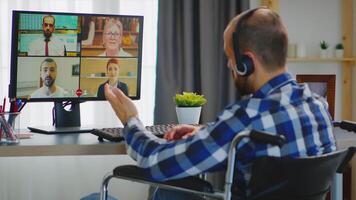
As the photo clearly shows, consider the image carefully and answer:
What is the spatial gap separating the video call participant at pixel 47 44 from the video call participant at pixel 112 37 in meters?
0.17

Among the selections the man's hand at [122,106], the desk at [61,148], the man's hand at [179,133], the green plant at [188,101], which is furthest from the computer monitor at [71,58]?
the man's hand at [179,133]

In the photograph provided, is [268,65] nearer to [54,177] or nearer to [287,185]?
[287,185]

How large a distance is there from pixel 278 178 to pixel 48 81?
3.62 ft

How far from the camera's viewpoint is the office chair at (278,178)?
1188 millimetres

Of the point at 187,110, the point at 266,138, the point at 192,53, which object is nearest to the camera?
the point at 266,138

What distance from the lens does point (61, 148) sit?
162cm

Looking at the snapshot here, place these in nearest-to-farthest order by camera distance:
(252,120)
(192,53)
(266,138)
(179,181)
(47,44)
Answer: (266,138), (252,120), (179,181), (47,44), (192,53)

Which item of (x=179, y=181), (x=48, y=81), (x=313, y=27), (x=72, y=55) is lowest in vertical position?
(x=179, y=181)

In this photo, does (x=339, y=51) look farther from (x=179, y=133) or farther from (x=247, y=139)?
(x=247, y=139)

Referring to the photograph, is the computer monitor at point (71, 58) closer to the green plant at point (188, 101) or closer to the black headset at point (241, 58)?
the green plant at point (188, 101)

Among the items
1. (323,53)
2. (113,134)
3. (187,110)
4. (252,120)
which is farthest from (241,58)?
(323,53)

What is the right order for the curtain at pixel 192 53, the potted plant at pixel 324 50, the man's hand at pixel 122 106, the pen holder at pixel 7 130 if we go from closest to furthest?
the man's hand at pixel 122 106 < the pen holder at pixel 7 130 < the curtain at pixel 192 53 < the potted plant at pixel 324 50

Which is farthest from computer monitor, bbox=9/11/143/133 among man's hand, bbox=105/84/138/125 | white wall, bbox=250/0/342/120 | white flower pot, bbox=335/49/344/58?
white flower pot, bbox=335/49/344/58

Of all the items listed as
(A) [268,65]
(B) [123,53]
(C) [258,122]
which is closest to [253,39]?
(A) [268,65]
